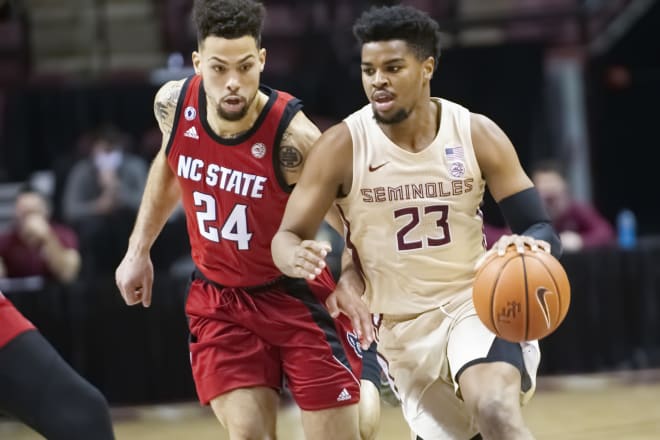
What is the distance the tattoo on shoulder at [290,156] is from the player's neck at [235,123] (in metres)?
0.17

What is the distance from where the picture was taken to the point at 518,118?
1161cm

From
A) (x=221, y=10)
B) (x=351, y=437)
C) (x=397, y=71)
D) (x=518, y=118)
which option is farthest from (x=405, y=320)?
(x=518, y=118)

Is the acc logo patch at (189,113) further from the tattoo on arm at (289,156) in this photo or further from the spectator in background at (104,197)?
the spectator in background at (104,197)

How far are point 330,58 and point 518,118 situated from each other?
6.36ft

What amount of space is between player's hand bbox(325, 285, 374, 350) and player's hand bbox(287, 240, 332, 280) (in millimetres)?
227

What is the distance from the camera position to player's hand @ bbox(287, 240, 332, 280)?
4.39 meters

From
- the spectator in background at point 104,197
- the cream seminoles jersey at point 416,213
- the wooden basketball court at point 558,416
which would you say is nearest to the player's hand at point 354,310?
the cream seminoles jersey at point 416,213

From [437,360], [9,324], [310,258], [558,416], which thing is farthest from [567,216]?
[9,324]

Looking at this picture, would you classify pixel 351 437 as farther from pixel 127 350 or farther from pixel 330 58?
pixel 330 58

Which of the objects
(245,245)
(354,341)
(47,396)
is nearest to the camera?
(47,396)

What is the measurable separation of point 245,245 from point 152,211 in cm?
54

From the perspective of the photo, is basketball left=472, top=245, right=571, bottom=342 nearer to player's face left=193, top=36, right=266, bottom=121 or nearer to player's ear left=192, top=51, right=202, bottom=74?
player's face left=193, top=36, right=266, bottom=121

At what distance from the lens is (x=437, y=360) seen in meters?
4.81

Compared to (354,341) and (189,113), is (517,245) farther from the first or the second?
(189,113)
